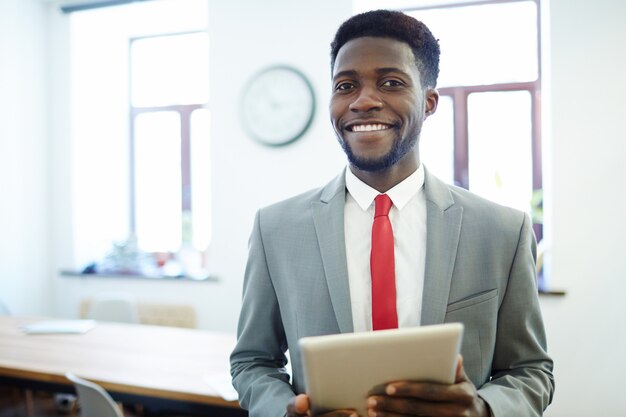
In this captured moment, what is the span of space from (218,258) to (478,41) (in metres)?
2.45

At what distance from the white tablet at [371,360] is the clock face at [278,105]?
265cm

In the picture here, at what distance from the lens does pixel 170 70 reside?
4129mm

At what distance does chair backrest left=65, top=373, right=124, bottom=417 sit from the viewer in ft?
4.79

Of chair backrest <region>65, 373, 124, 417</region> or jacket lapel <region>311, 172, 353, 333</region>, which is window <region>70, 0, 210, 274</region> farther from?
jacket lapel <region>311, 172, 353, 333</region>

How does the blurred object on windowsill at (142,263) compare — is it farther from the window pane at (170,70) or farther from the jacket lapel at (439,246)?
the jacket lapel at (439,246)

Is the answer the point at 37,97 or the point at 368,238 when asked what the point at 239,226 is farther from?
the point at 368,238

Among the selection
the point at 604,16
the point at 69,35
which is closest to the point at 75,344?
the point at 69,35

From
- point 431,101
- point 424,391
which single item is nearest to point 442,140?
point 431,101

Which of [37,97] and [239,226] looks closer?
[239,226]

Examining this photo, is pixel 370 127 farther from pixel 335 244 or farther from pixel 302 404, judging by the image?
pixel 302 404

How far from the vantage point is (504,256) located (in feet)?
3.16

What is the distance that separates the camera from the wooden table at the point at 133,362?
178 centimetres

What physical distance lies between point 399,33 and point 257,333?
0.74 m

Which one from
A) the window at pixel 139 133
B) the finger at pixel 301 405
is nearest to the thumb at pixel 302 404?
the finger at pixel 301 405
